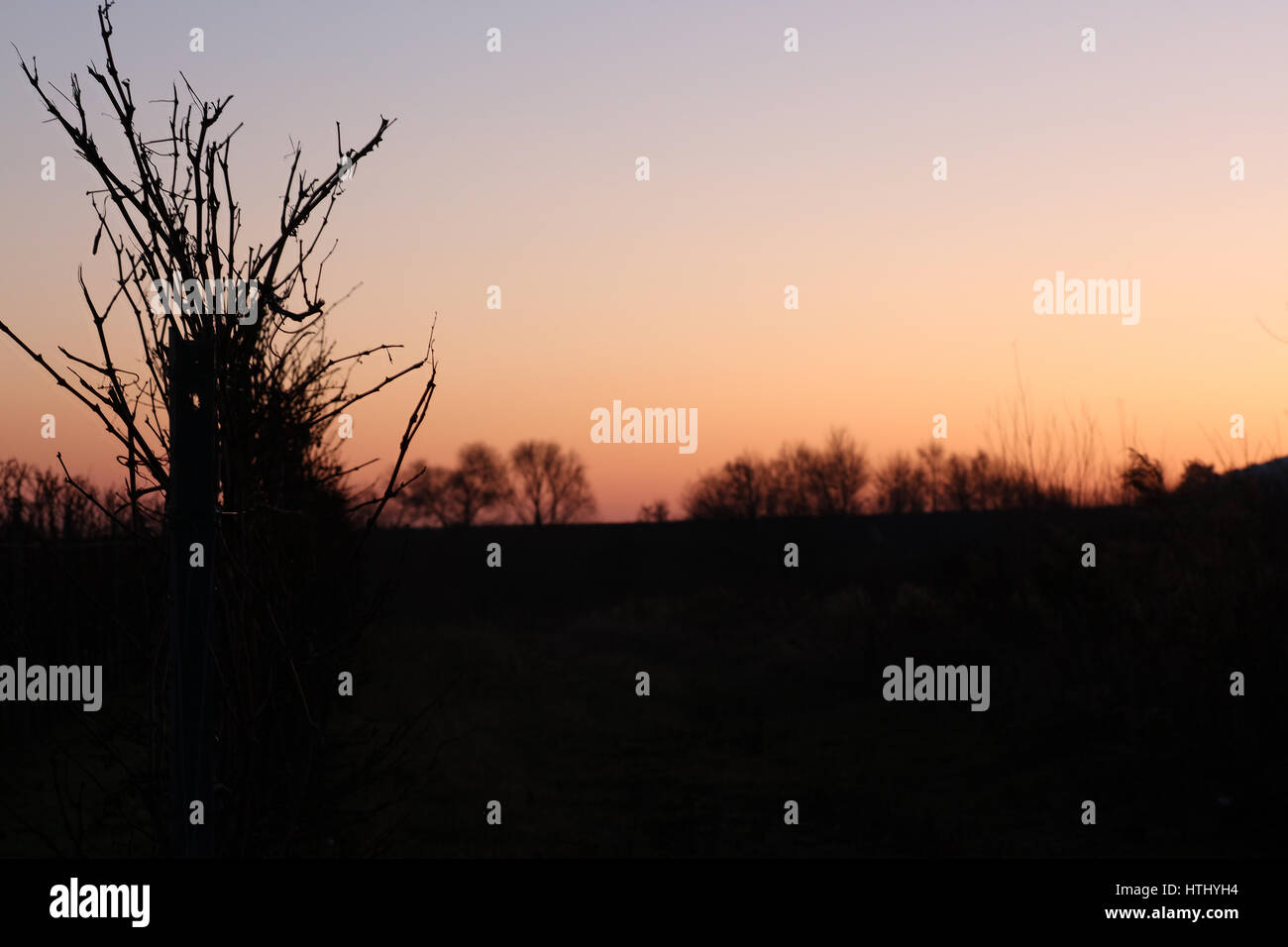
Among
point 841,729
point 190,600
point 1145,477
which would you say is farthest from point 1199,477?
point 190,600

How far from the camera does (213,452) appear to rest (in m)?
2.65

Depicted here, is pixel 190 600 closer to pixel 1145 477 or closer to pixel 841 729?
pixel 1145 477

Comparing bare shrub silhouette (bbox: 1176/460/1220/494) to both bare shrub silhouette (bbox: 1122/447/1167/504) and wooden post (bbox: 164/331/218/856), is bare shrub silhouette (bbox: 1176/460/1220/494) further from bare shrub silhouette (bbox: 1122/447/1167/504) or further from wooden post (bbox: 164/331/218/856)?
wooden post (bbox: 164/331/218/856)

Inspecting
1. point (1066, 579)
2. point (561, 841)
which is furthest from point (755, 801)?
point (1066, 579)

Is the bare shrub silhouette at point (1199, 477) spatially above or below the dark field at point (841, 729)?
above

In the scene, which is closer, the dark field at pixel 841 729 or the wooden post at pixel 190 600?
the wooden post at pixel 190 600

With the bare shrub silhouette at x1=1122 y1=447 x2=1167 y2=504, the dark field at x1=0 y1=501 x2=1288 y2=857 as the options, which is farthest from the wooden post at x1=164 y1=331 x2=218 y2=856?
the bare shrub silhouette at x1=1122 y1=447 x2=1167 y2=504

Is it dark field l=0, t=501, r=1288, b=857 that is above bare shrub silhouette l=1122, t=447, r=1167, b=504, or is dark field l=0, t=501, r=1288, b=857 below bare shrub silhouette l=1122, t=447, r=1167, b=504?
below

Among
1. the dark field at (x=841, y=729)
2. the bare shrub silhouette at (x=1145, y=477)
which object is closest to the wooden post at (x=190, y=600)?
the dark field at (x=841, y=729)

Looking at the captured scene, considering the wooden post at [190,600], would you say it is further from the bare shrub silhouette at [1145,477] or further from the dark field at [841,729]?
the bare shrub silhouette at [1145,477]

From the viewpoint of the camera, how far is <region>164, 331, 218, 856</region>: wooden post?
2.60m

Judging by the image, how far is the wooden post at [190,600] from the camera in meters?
2.60
